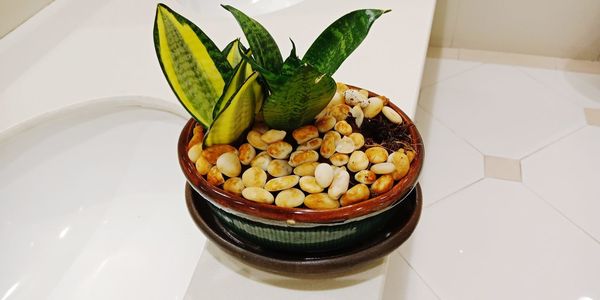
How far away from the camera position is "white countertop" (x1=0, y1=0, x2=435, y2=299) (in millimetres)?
708

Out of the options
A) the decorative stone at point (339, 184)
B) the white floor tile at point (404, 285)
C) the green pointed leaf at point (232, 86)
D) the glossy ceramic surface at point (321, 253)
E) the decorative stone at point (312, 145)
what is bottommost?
the white floor tile at point (404, 285)

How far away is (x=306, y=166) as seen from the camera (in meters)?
0.40
